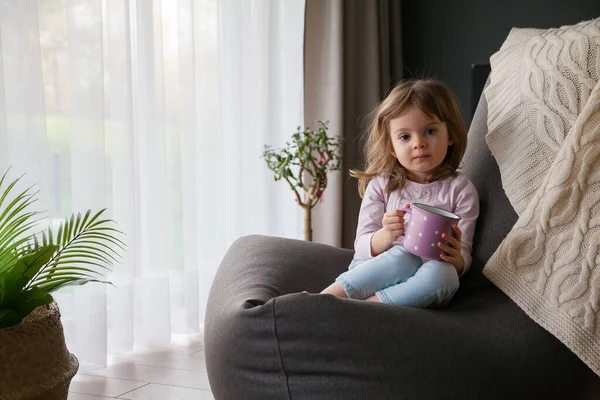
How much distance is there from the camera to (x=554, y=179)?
5.10ft

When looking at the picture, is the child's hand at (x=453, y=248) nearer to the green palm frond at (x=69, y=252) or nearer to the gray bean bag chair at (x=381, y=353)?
the gray bean bag chair at (x=381, y=353)

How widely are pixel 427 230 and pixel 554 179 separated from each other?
0.30 metres

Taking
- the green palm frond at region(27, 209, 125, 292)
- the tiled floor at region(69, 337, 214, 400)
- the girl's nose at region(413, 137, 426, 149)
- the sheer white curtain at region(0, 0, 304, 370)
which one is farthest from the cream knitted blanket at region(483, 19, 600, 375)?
the sheer white curtain at region(0, 0, 304, 370)

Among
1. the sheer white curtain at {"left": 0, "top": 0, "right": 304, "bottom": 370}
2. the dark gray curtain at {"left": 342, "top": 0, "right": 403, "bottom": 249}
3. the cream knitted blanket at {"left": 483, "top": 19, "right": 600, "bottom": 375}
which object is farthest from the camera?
the dark gray curtain at {"left": 342, "top": 0, "right": 403, "bottom": 249}

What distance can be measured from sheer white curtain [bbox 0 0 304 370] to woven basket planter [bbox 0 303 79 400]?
78cm

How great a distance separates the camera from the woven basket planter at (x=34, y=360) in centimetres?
147

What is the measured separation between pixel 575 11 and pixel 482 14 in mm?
429

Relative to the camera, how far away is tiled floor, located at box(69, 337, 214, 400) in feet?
6.86

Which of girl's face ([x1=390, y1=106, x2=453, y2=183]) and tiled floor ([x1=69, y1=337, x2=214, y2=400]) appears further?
tiled floor ([x1=69, y1=337, x2=214, y2=400])

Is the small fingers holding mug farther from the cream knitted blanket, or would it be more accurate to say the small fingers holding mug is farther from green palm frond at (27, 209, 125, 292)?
green palm frond at (27, 209, 125, 292)

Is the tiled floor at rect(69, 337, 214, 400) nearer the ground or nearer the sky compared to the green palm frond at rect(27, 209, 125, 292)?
nearer the ground

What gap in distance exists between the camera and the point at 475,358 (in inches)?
51.4

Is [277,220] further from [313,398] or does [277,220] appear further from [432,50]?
[313,398]

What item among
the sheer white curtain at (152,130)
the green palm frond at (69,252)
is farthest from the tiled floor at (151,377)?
the green palm frond at (69,252)
